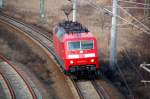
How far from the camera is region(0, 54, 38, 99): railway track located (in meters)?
25.8

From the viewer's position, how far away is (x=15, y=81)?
2873cm

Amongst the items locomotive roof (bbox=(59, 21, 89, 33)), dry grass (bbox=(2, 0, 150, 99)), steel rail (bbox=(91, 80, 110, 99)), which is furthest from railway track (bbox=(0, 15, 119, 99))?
locomotive roof (bbox=(59, 21, 89, 33))

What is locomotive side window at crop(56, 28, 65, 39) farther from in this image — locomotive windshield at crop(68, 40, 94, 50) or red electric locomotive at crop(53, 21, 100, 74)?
locomotive windshield at crop(68, 40, 94, 50)

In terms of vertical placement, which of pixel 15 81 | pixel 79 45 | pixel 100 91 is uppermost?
pixel 79 45

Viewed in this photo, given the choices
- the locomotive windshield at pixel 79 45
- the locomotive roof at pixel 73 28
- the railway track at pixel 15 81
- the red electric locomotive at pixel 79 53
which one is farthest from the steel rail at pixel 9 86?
the locomotive roof at pixel 73 28

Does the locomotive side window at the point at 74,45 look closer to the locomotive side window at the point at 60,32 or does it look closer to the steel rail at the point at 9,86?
the locomotive side window at the point at 60,32

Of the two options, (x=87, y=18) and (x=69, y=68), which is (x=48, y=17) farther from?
(x=69, y=68)

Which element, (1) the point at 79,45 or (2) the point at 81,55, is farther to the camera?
(1) the point at 79,45

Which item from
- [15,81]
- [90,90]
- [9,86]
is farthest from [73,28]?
[9,86]

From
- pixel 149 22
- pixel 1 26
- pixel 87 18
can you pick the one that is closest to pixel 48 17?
pixel 87 18

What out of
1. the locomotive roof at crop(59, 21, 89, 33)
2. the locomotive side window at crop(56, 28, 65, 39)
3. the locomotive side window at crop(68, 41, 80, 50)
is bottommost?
the locomotive side window at crop(68, 41, 80, 50)

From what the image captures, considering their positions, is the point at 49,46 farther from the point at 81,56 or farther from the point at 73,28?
the point at 81,56

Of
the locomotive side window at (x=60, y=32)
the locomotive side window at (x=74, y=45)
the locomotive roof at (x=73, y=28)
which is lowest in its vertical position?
the locomotive side window at (x=74, y=45)

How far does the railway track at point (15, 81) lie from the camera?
25.8 metres
